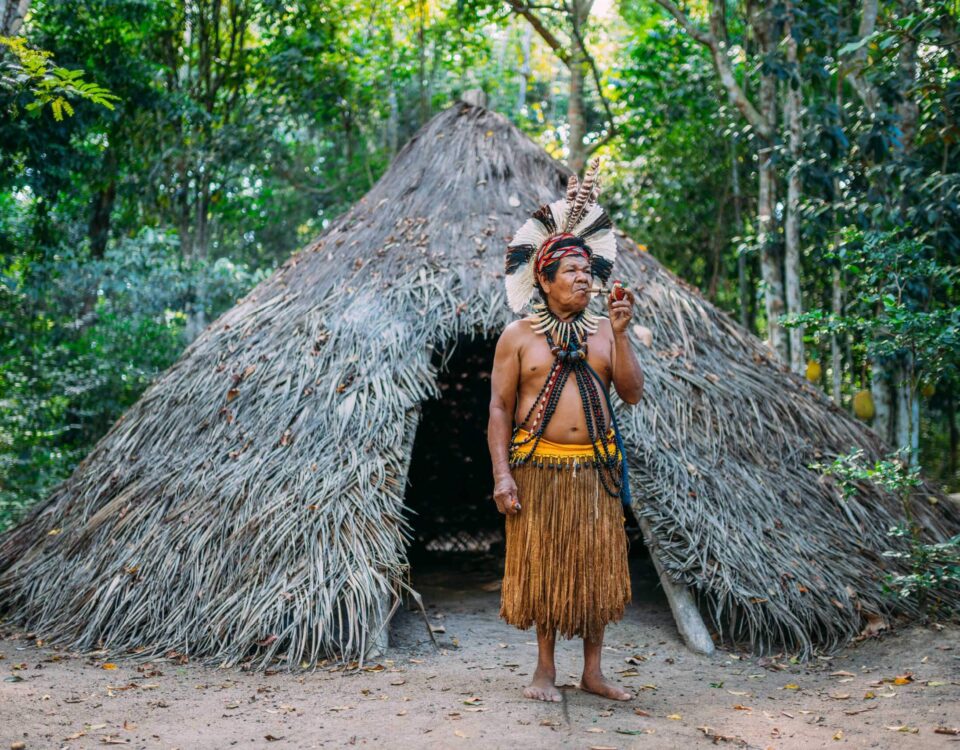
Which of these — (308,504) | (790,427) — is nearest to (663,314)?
(790,427)

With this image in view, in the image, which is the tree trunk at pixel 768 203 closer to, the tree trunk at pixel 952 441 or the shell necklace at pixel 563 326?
the tree trunk at pixel 952 441

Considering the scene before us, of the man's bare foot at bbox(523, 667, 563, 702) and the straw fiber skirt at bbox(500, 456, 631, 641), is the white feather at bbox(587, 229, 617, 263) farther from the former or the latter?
the man's bare foot at bbox(523, 667, 563, 702)

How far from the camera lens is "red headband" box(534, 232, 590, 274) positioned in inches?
156

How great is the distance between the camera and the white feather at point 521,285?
410 cm

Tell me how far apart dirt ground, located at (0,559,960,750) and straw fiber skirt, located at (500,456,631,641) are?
387 millimetres

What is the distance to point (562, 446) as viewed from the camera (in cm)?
387

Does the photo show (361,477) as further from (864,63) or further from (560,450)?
(864,63)

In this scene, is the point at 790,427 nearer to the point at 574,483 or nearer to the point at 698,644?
the point at 698,644

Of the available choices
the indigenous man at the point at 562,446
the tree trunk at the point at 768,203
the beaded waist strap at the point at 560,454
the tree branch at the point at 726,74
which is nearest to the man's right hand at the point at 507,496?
the indigenous man at the point at 562,446

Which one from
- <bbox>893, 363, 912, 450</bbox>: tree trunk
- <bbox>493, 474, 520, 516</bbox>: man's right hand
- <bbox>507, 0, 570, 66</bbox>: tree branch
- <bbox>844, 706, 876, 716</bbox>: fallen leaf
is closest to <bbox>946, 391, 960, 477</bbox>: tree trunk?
<bbox>893, 363, 912, 450</bbox>: tree trunk

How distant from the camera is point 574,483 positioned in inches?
151

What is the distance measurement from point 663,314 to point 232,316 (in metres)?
2.99

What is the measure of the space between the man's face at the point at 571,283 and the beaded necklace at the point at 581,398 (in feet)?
0.27

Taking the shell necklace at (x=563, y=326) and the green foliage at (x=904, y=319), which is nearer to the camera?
the shell necklace at (x=563, y=326)
